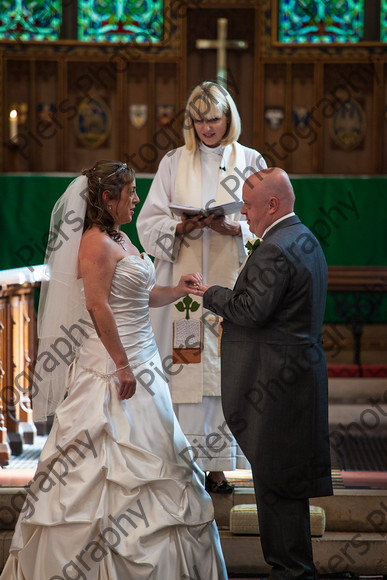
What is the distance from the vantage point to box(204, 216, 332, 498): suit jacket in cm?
330

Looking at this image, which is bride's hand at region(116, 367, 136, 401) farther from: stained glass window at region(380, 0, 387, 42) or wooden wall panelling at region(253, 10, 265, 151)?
stained glass window at region(380, 0, 387, 42)

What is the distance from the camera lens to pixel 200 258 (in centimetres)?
449

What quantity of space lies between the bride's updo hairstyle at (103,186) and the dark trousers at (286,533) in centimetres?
125

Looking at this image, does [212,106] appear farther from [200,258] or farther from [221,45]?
[221,45]

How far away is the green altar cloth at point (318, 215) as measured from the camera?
7.77 m

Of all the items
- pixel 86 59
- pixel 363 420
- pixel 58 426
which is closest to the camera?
pixel 58 426

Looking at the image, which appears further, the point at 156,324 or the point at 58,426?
the point at 156,324

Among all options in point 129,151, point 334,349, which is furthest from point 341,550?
point 129,151

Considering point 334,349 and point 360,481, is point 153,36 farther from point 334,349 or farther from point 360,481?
point 360,481

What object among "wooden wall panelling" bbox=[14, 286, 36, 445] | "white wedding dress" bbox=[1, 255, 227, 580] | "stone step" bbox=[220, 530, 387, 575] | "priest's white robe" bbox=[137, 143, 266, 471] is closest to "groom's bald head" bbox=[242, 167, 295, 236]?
"white wedding dress" bbox=[1, 255, 227, 580]

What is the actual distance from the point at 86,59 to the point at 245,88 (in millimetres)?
1695

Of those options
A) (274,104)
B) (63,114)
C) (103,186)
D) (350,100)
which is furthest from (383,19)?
(103,186)

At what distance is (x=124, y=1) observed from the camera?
9.00 m

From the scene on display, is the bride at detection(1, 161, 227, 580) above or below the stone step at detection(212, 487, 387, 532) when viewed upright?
above
